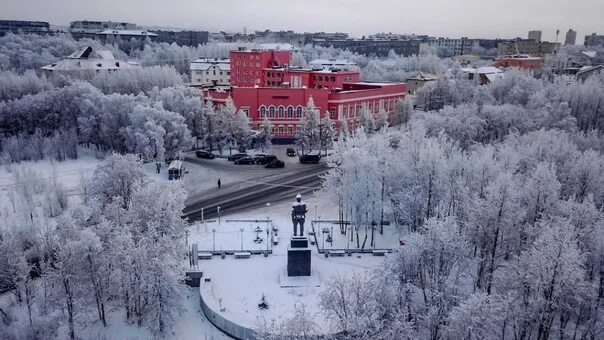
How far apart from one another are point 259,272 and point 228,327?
14.6 feet

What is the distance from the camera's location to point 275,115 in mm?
52156

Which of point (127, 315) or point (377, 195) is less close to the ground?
point (377, 195)

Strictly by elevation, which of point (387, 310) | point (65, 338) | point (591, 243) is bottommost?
point (65, 338)

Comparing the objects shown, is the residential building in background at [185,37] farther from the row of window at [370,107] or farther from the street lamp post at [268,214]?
the street lamp post at [268,214]

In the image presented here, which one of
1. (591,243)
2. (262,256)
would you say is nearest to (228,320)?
(262,256)

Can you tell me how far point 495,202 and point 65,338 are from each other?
18581 mm

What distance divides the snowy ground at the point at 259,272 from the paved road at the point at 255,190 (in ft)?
7.33

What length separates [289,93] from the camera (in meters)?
52.0

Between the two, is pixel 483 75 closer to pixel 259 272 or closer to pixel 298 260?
pixel 298 260

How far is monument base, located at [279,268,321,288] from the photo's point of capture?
22.2 meters

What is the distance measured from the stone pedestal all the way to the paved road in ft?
32.5

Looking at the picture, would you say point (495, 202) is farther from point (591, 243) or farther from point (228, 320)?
point (228, 320)

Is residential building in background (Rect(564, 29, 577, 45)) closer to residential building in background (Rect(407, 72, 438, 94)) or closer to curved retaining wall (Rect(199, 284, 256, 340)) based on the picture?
residential building in background (Rect(407, 72, 438, 94))

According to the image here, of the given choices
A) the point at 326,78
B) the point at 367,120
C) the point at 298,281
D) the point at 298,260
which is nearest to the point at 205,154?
the point at 367,120
